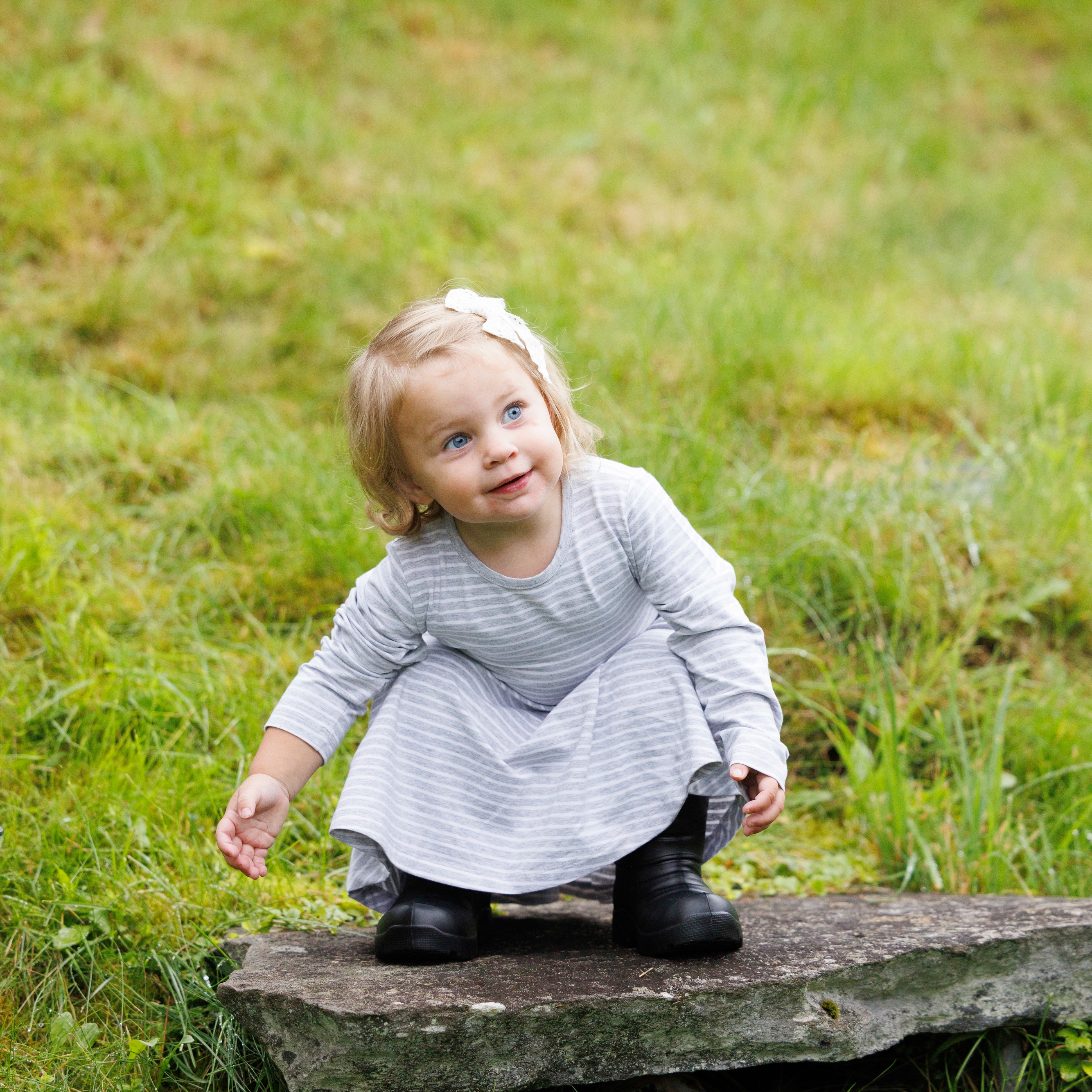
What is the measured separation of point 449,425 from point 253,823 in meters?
0.71

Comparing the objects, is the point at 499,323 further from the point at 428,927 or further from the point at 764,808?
the point at 428,927

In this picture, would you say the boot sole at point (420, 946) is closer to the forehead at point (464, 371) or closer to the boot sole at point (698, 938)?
the boot sole at point (698, 938)

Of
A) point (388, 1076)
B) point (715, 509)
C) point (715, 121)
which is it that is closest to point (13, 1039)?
point (388, 1076)

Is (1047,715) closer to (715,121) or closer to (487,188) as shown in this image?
(487,188)

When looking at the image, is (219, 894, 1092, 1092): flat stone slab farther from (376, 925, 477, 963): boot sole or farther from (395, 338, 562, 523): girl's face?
(395, 338, 562, 523): girl's face

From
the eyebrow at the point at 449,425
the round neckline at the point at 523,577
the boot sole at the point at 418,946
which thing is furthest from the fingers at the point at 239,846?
the eyebrow at the point at 449,425

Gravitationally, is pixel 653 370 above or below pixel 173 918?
above

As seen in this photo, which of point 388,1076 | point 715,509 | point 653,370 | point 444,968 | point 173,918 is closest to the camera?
point 388,1076

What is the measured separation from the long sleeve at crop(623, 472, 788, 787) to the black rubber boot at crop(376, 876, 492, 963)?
0.51 metres

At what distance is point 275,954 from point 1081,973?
4.39 ft

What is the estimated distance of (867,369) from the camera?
4.03 metres

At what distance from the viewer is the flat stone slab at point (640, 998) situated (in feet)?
5.20

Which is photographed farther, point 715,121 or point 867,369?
point 715,121

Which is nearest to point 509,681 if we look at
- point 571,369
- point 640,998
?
point 640,998
